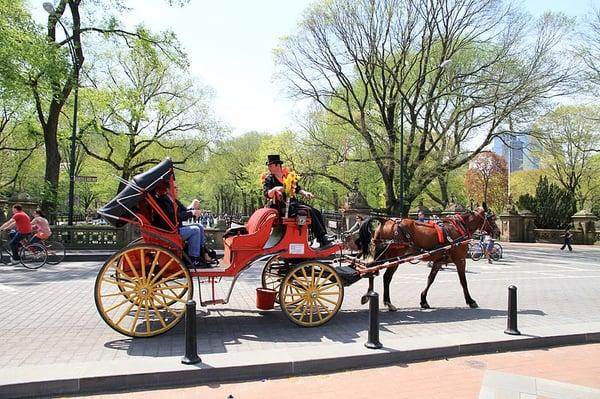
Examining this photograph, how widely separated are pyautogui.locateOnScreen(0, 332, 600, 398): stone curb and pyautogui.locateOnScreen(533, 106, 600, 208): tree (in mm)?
39291

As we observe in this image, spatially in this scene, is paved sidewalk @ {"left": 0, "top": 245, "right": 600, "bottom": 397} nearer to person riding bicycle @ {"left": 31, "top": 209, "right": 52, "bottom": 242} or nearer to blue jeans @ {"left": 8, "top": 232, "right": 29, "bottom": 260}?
person riding bicycle @ {"left": 31, "top": 209, "right": 52, "bottom": 242}

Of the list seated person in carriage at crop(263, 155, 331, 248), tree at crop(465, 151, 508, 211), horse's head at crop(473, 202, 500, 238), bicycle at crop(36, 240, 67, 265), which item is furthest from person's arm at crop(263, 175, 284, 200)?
tree at crop(465, 151, 508, 211)

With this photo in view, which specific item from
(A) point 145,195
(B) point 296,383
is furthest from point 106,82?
(B) point 296,383

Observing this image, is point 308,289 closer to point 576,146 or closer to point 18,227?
point 18,227

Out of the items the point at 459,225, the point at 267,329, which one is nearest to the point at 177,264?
the point at 267,329

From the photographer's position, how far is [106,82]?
3459 cm

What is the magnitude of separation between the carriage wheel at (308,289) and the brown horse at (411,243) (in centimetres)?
179

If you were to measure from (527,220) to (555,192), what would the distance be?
4088 millimetres

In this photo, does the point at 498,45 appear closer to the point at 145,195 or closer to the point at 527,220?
the point at 527,220

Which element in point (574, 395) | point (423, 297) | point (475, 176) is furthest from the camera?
point (475, 176)

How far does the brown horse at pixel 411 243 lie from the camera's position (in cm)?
877

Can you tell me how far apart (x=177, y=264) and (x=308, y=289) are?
2.00m

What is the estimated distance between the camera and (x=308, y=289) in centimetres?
707

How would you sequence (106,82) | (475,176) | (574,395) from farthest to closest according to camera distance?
(475,176), (106,82), (574,395)
